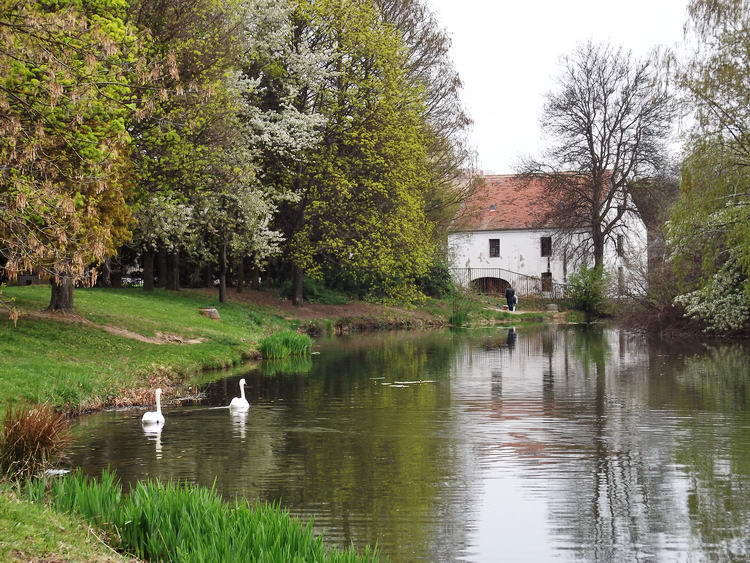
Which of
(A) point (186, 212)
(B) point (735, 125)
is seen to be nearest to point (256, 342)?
(A) point (186, 212)

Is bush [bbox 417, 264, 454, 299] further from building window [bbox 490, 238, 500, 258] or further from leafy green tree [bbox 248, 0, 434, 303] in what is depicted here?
building window [bbox 490, 238, 500, 258]

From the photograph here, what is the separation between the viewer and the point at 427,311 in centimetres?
5847

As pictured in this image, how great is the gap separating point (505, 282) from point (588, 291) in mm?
18033

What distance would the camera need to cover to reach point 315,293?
53.0 metres

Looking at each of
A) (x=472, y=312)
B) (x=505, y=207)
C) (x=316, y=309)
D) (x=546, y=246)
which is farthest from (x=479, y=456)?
(x=505, y=207)

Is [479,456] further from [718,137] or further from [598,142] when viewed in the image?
[598,142]

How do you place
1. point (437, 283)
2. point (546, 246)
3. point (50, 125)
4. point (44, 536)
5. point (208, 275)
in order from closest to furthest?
point (44, 536) → point (50, 125) → point (208, 275) → point (437, 283) → point (546, 246)

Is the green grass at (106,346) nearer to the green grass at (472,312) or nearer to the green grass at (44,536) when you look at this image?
the green grass at (44,536)

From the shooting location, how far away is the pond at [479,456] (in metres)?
11.1

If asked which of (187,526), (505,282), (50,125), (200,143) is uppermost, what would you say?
(200,143)

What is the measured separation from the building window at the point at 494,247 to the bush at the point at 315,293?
111ft

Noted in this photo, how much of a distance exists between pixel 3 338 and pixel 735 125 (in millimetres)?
22821

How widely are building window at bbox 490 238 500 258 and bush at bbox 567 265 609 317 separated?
18.2m

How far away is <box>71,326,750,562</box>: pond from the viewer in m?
11.1
